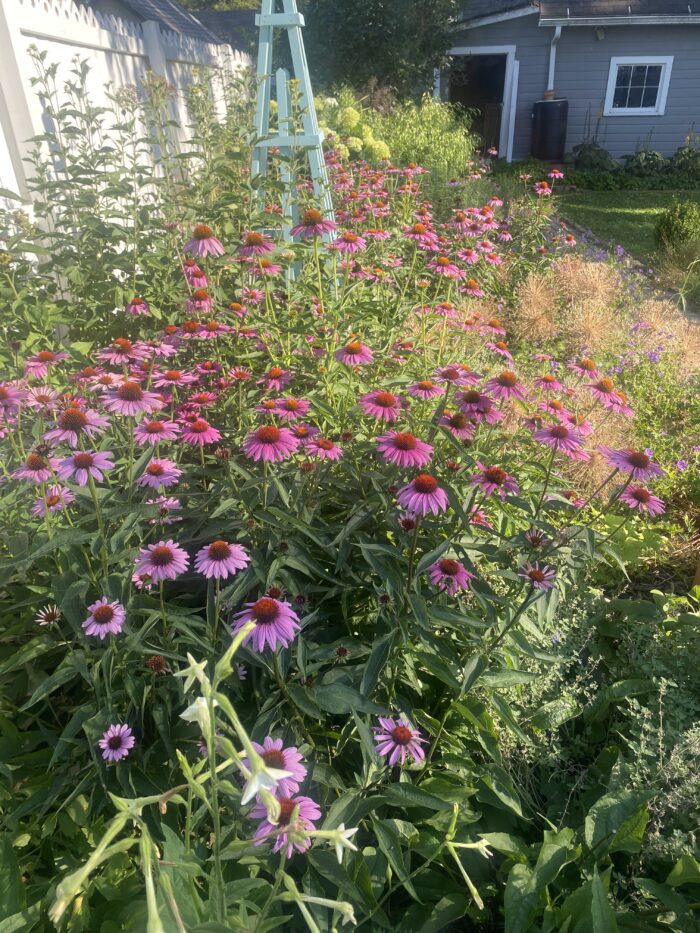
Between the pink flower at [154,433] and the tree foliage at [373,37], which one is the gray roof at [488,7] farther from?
the pink flower at [154,433]

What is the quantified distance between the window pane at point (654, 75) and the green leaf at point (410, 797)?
15.2m

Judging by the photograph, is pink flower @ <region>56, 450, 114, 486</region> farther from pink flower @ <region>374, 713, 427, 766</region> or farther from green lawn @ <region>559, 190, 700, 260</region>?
green lawn @ <region>559, 190, 700, 260</region>

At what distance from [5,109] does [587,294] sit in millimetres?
4123

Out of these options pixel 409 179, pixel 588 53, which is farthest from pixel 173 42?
pixel 588 53

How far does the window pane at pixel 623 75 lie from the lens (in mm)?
12609

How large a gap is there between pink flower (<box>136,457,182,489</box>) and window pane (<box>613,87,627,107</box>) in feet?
48.5

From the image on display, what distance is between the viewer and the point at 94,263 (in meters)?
2.88

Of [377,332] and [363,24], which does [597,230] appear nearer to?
[363,24]

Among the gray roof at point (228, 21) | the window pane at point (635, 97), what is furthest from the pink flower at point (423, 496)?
the gray roof at point (228, 21)

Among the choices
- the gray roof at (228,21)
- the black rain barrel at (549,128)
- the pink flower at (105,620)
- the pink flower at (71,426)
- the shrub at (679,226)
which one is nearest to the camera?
the pink flower at (105,620)

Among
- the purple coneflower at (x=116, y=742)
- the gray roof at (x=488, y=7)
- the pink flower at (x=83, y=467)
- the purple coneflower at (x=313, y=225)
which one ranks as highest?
the gray roof at (x=488, y=7)

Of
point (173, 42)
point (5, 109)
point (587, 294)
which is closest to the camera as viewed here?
point (5, 109)

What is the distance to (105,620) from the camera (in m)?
1.29

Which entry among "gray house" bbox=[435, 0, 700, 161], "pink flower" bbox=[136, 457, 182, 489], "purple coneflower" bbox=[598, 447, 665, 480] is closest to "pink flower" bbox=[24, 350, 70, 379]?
"pink flower" bbox=[136, 457, 182, 489]
